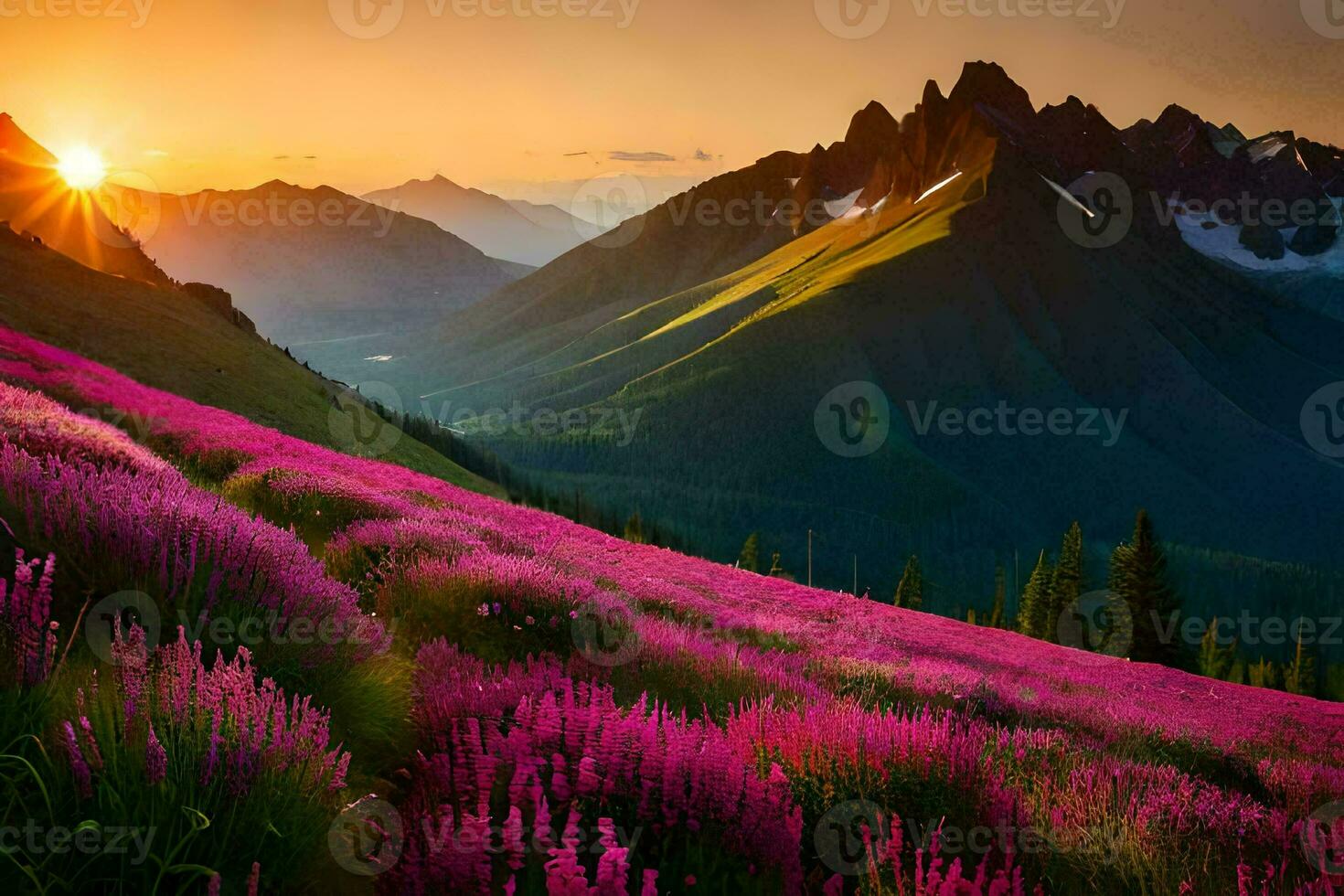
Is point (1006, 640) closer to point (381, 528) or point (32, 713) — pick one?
point (381, 528)

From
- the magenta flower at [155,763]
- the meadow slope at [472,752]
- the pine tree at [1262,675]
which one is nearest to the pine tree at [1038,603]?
the pine tree at [1262,675]

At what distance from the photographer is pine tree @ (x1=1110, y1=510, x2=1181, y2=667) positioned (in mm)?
62125

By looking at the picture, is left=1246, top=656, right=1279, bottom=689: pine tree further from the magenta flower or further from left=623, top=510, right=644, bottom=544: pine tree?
the magenta flower

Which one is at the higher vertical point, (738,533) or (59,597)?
(59,597)

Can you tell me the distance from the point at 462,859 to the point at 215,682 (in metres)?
1.27

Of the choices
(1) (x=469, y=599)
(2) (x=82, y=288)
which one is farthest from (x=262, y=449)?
(2) (x=82, y=288)

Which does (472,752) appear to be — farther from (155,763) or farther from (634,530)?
(634,530)

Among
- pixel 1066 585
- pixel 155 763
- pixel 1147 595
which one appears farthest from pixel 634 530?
pixel 155 763

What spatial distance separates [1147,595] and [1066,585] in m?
14.0

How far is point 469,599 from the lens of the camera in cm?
675

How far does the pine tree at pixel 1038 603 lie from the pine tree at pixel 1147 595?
11209 millimetres

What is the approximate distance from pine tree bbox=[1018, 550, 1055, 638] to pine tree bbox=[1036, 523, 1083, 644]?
51cm

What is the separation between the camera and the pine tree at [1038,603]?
79.6 m

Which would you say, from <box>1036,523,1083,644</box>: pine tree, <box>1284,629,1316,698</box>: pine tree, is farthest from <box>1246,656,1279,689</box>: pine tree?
<box>1036,523,1083,644</box>: pine tree
